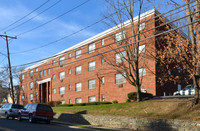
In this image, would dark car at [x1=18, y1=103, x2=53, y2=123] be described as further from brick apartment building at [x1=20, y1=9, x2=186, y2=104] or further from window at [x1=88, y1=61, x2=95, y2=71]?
window at [x1=88, y1=61, x2=95, y2=71]

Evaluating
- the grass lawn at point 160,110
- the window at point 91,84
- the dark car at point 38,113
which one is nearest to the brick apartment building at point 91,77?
the window at point 91,84

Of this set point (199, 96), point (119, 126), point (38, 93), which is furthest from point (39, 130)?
point (38, 93)

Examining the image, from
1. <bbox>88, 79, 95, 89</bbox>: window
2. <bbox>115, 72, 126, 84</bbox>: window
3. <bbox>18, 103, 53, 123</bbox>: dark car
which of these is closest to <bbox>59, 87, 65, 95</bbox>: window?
<bbox>88, 79, 95, 89</bbox>: window

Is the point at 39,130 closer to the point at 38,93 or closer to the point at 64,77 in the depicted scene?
the point at 64,77

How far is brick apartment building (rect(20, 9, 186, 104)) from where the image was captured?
2712 centimetres

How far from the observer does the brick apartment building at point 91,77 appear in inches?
1068

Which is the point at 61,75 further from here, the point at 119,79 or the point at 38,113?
the point at 38,113

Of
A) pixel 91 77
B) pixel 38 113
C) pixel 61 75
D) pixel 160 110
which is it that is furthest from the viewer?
pixel 61 75

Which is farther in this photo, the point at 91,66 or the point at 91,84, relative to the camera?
the point at 91,66

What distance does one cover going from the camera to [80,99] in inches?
1560

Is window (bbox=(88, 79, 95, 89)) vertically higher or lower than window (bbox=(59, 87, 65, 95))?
higher

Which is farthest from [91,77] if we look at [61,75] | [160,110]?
[160,110]

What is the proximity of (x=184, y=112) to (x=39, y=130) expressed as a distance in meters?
9.52

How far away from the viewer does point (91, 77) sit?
37438 mm
